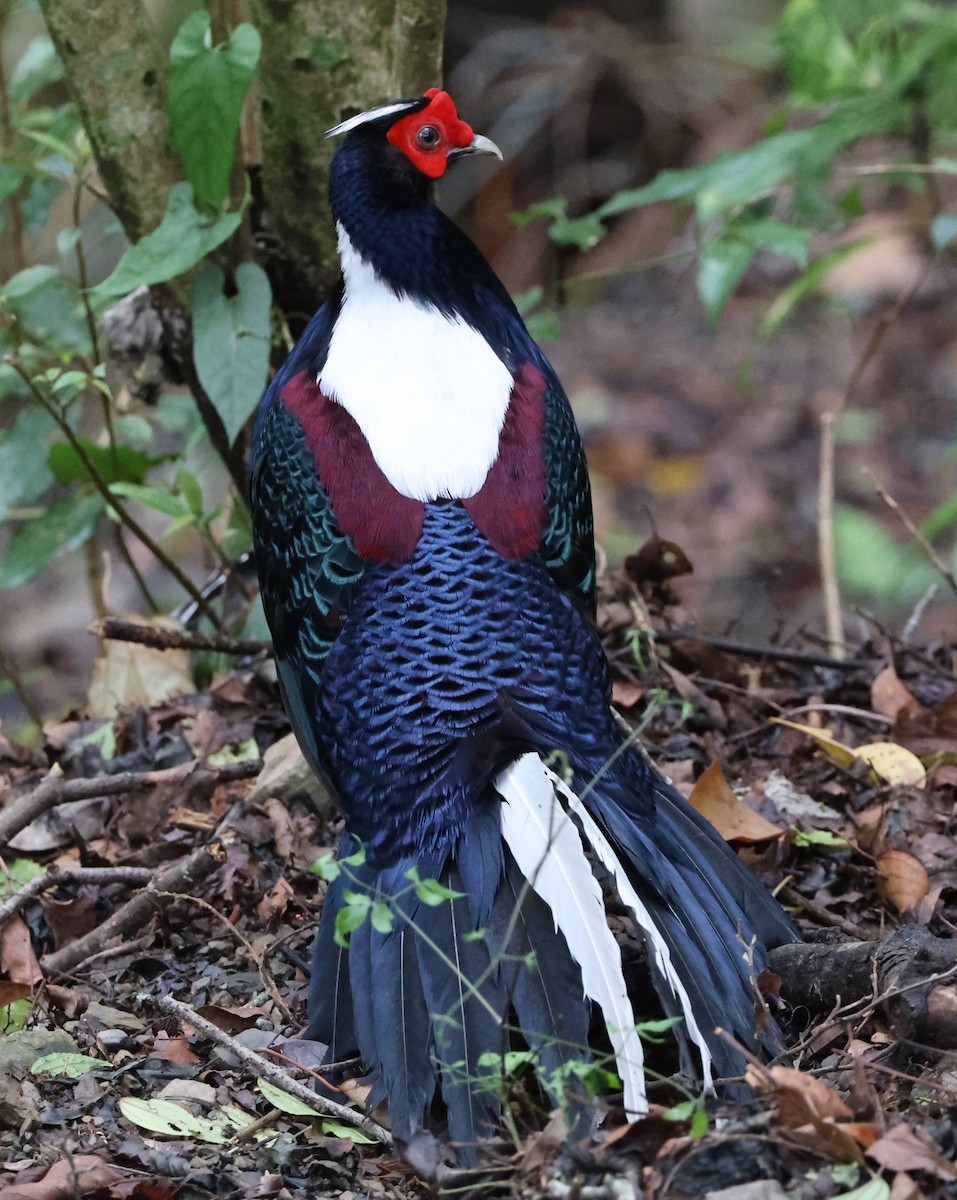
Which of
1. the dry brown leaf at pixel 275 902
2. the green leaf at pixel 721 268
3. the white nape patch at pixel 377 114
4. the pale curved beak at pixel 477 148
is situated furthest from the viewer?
the green leaf at pixel 721 268

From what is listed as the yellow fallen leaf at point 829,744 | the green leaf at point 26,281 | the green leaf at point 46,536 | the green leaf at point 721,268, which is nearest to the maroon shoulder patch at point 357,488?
the green leaf at point 26,281

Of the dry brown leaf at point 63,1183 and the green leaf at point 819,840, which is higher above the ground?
the dry brown leaf at point 63,1183

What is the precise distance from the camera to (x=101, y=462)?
4562mm

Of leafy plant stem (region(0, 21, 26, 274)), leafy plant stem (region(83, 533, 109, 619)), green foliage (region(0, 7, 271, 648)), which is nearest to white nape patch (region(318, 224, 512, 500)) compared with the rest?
green foliage (region(0, 7, 271, 648))

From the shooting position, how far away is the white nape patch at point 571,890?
231cm

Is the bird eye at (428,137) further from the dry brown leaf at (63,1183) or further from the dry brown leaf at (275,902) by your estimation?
the dry brown leaf at (63,1183)

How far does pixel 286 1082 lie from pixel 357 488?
1254 millimetres

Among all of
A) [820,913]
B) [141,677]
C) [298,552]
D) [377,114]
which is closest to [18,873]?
[141,677]

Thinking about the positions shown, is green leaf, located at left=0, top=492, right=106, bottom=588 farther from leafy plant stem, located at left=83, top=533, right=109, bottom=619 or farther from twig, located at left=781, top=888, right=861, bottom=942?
twig, located at left=781, top=888, right=861, bottom=942

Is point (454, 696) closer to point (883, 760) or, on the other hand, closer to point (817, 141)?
point (883, 760)

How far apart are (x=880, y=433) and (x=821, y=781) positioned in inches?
220

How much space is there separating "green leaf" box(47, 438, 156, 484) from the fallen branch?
268 centimetres

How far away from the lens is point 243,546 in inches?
182

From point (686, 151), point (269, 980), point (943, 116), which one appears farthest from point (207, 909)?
point (686, 151)
